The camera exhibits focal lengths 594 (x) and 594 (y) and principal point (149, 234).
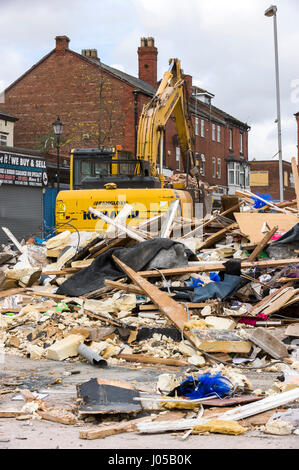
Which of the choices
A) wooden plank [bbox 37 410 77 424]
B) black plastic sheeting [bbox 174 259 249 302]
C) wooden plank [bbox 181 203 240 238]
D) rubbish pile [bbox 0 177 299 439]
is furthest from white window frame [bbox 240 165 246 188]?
wooden plank [bbox 37 410 77 424]

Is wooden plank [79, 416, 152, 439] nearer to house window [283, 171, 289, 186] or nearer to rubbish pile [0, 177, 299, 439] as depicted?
rubbish pile [0, 177, 299, 439]

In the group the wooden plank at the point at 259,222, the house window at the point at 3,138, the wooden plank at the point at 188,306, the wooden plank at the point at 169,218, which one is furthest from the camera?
the house window at the point at 3,138

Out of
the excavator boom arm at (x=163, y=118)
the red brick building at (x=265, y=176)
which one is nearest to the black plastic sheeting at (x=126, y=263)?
the excavator boom arm at (x=163, y=118)

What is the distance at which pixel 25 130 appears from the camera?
44719 mm

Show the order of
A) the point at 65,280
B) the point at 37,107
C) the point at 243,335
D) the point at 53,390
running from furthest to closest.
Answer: the point at 37,107, the point at 65,280, the point at 243,335, the point at 53,390

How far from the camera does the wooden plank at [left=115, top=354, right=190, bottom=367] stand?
6.68m

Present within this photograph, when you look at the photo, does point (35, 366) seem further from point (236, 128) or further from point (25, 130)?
point (236, 128)

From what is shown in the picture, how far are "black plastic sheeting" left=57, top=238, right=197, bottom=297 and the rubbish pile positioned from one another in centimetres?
2

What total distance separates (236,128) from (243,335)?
194 ft

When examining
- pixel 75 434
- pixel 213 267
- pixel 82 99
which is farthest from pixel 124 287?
pixel 82 99

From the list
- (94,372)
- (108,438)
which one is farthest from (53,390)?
(108,438)

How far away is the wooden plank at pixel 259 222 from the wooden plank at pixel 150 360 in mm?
4842

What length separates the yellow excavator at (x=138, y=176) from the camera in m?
14.1

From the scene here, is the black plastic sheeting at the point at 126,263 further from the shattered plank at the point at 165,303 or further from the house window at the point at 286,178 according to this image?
the house window at the point at 286,178
